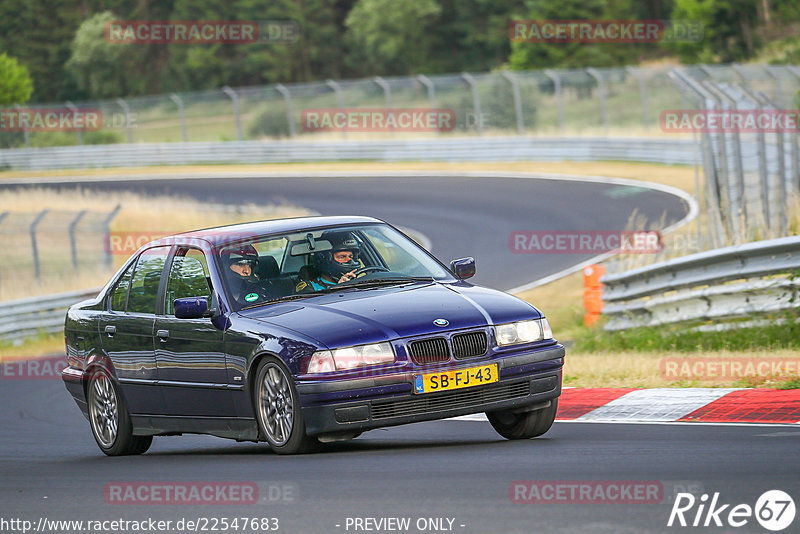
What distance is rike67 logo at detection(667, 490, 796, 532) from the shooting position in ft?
17.2

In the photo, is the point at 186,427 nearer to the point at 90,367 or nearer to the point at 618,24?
the point at 90,367

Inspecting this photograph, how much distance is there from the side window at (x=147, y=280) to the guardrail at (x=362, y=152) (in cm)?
2578

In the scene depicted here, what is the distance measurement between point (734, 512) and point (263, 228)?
4.51 metres

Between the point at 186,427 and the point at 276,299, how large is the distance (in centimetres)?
116

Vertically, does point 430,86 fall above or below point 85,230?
above

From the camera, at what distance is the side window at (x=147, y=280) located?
30.6 feet

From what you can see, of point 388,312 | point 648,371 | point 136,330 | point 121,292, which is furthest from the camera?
point 648,371

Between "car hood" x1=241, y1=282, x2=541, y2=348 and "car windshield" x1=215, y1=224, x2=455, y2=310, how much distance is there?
16cm

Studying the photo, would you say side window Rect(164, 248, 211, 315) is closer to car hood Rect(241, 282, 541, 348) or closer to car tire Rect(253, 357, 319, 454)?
car hood Rect(241, 282, 541, 348)

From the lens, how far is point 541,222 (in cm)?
2808

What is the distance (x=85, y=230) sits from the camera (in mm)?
23234

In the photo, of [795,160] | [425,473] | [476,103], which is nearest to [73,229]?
[795,160]

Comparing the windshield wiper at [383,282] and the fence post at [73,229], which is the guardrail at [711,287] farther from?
the fence post at [73,229]

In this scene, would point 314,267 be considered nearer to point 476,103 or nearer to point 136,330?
point 136,330
